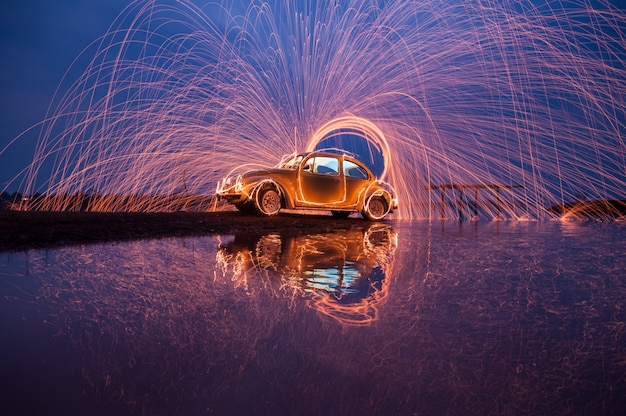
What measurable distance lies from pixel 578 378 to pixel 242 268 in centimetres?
367

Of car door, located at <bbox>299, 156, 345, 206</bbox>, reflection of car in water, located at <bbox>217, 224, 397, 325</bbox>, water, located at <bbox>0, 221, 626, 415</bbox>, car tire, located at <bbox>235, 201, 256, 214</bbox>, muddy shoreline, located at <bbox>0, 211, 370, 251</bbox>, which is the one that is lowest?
water, located at <bbox>0, 221, 626, 415</bbox>

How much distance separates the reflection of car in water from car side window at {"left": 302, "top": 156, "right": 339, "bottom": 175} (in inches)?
185

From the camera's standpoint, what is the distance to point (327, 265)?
18.4 feet

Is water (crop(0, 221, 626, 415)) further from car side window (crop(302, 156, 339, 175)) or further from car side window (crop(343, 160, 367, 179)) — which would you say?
car side window (crop(343, 160, 367, 179))

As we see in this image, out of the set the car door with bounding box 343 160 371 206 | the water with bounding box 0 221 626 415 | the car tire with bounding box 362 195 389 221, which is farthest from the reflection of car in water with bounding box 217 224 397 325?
the car tire with bounding box 362 195 389 221

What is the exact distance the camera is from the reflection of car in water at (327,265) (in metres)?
3.72

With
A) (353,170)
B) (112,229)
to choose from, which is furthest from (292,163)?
(112,229)

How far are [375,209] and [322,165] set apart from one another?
267 cm

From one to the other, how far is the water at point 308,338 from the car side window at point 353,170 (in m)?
9.09

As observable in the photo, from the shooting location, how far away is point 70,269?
5.00 meters

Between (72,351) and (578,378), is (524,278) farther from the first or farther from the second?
(72,351)

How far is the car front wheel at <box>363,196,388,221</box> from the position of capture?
591 inches

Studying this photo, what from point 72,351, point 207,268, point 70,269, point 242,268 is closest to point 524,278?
point 242,268

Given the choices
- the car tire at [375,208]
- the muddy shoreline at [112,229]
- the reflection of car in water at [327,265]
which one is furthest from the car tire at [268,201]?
the reflection of car in water at [327,265]
